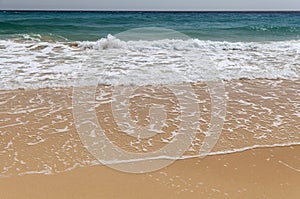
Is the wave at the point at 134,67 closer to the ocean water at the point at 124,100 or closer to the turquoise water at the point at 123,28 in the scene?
the ocean water at the point at 124,100

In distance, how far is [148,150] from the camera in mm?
3227

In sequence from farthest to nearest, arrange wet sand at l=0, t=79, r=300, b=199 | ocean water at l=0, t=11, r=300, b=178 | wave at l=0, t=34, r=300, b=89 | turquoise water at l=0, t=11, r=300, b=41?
turquoise water at l=0, t=11, r=300, b=41 → wave at l=0, t=34, r=300, b=89 → ocean water at l=0, t=11, r=300, b=178 → wet sand at l=0, t=79, r=300, b=199

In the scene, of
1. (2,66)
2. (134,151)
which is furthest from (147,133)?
(2,66)

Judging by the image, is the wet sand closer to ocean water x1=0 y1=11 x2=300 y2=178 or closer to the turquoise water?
ocean water x1=0 y1=11 x2=300 y2=178

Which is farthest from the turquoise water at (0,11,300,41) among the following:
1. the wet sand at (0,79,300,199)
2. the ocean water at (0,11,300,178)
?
the wet sand at (0,79,300,199)

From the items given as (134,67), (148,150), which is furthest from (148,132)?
(134,67)

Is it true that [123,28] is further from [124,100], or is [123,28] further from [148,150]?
[148,150]

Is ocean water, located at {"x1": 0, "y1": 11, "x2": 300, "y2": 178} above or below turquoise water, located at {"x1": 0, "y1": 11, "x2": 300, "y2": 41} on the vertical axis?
below

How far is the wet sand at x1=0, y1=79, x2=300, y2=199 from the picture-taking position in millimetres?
2496

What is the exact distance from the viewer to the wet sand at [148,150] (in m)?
2.50

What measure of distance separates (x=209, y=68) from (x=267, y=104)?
2.81 meters

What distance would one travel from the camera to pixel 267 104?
463 centimetres

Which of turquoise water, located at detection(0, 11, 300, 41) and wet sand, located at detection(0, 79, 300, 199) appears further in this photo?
turquoise water, located at detection(0, 11, 300, 41)

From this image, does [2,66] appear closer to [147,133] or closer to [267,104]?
[147,133]
